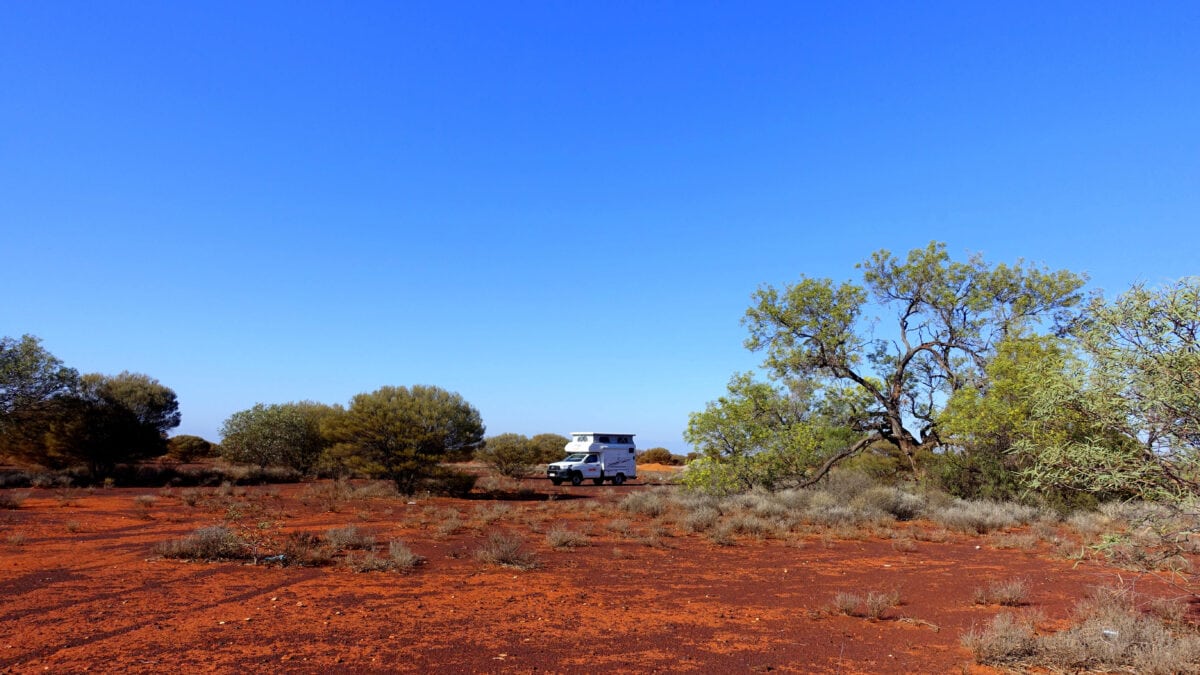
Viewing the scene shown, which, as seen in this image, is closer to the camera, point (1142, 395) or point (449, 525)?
point (1142, 395)

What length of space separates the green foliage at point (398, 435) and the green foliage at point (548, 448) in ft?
65.8

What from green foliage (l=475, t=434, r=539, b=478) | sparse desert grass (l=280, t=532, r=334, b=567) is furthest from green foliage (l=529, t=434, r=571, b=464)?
sparse desert grass (l=280, t=532, r=334, b=567)

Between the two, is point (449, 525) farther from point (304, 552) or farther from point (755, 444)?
point (755, 444)

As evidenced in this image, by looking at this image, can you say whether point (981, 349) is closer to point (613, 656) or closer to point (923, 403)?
point (923, 403)

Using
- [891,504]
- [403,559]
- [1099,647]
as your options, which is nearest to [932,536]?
[891,504]

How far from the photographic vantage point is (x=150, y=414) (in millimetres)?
28312

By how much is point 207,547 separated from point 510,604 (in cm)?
563

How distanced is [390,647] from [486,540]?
6.80 m

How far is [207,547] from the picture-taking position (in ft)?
33.5

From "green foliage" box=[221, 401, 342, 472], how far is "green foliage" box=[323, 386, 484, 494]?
8185 millimetres

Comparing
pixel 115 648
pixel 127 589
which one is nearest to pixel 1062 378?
pixel 115 648

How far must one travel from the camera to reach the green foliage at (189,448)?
46312mm

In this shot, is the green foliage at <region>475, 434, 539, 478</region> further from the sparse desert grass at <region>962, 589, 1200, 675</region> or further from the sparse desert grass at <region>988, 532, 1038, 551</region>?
the sparse desert grass at <region>962, 589, 1200, 675</region>

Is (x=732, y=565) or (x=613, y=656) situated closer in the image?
(x=613, y=656)
